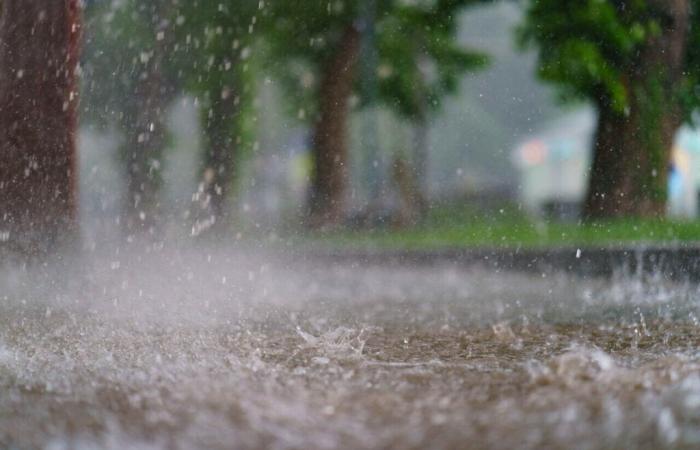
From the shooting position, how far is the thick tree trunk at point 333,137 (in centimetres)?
1902

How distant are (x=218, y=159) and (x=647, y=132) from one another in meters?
9.06

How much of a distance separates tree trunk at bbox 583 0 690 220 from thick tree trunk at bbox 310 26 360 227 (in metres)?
5.68

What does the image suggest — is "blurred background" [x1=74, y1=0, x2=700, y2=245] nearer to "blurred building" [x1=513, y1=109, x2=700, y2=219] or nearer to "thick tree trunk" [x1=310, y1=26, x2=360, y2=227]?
"thick tree trunk" [x1=310, y1=26, x2=360, y2=227]

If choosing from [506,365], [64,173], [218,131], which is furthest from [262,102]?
[506,365]

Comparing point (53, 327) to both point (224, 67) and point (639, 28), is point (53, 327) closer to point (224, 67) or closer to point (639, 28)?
point (639, 28)

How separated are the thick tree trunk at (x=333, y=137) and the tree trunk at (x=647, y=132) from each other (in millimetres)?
5678

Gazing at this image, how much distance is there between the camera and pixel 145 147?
16.5 m

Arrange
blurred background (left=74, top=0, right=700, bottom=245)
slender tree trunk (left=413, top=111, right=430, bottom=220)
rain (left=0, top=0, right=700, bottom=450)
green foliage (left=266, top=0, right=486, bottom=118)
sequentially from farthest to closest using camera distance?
slender tree trunk (left=413, top=111, right=430, bottom=220), green foliage (left=266, top=0, right=486, bottom=118), blurred background (left=74, top=0, right=700, bottom=245), rain (left=0, top=0, right=700, bottom=450)

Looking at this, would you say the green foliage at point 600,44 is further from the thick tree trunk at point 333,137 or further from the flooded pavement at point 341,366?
the flooded pavement at point 341,366

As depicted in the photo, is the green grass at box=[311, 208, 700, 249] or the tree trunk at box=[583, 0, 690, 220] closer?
the green grass at box=[311, 208, 700, 249]

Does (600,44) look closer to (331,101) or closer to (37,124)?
(331,101)

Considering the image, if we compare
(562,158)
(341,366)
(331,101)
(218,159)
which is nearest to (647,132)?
(331,101)

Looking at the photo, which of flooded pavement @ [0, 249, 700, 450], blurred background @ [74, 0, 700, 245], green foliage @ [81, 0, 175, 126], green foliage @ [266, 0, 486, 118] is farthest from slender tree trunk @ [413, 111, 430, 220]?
flooded pavement @ [0, 249, 700, 450]

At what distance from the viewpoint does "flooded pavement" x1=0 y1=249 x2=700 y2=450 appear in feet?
10.6
